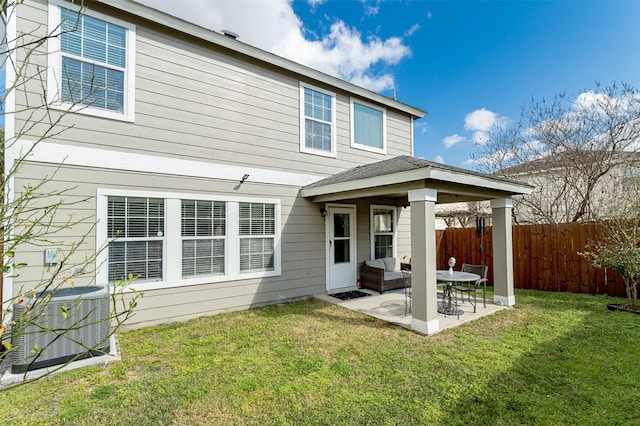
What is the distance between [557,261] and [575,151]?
431 cm

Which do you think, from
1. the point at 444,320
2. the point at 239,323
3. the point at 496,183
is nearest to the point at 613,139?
the point at 496,183

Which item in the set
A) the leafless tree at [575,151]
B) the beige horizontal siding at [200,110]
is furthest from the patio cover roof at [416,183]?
the leafless tree at [575,151]

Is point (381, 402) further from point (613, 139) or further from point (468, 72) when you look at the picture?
point (468, 72)

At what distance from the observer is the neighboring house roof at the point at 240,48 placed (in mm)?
5113

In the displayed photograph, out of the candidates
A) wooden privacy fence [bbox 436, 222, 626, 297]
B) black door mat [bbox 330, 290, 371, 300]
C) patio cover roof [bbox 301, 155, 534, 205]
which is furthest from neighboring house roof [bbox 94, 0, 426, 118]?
black door mat [bbox 330, 290, 371, 300]

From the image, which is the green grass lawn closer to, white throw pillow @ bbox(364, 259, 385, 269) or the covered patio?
the covered patio

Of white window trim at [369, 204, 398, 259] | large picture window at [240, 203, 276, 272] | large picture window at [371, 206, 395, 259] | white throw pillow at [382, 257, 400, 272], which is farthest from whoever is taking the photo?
large picture window at [371, 206, 395, 259]

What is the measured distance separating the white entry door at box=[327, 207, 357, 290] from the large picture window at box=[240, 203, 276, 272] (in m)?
1.62

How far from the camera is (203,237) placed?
19.0ft

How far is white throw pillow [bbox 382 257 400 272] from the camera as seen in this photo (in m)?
8.33

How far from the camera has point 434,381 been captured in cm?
347

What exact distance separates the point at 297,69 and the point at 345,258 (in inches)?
189

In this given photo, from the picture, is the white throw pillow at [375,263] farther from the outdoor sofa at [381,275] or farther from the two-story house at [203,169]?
the two-story house at [203,169]

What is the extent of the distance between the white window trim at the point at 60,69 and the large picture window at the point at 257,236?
2.62m
